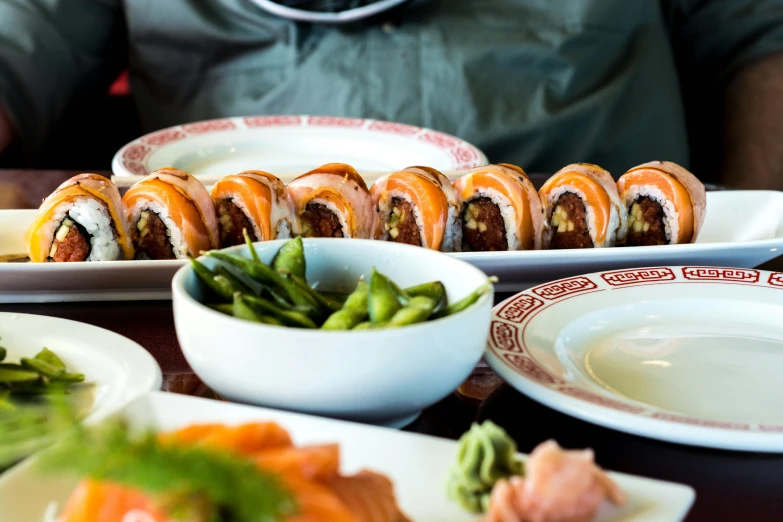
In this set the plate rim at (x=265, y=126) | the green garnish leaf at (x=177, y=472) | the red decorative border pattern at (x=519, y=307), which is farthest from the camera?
the plate rim at (x=265, y=126)

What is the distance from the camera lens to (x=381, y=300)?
0.66 meters

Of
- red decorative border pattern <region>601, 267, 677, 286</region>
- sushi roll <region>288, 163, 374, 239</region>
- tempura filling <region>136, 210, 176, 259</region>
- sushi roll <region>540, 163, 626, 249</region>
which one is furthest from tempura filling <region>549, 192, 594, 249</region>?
tempura filling <region>136, 210, 176, 259</region>

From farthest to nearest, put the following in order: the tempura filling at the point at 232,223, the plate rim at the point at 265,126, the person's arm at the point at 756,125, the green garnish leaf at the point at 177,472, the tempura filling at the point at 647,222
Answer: the person's arm at the point at 756,125 → the plate rim at the point at 265,126 → the tempura filling at the point at 647,222 → the tempura filling at the point at 232,223 → the green garnish leaf at the point at 177,472

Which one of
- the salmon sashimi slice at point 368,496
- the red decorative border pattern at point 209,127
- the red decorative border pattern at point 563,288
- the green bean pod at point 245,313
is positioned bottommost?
the red decorative border pattern at point 209,127

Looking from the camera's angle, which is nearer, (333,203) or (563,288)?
(563,288)

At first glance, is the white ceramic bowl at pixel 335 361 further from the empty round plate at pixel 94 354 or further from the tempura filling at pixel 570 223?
Result: the tempura filling at pixel 570 223

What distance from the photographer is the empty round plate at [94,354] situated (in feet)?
2.04

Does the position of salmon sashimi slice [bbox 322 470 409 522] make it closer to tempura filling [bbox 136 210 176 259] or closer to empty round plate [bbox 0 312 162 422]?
empty round plate [bbox 0 312 162 422]

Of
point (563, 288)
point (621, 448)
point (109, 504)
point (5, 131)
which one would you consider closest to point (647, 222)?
point (563, 288)

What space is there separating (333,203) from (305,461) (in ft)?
1.91

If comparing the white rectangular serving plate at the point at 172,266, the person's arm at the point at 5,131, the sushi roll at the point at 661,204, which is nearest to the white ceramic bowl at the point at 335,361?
the white rectangular serving plate at the point at 172,266

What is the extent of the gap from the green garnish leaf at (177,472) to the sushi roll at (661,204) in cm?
83

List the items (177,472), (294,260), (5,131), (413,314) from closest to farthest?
1. (177,472)
2. (413,314)
3. (294,260)
4. (5,131)

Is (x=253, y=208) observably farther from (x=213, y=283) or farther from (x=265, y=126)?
(x=265, y=126)
